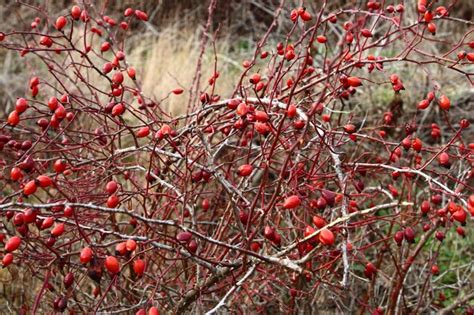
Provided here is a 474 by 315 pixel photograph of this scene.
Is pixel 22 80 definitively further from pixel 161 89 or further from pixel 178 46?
pixel 178 46

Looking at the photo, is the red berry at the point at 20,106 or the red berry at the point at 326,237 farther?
the red berry at the point at 20,106

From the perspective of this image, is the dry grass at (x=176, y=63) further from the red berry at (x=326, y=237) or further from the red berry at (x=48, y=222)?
the red berry at (x=326, y=237)

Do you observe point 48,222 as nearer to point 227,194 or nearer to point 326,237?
point 227,194

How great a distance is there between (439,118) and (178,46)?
3323 mm

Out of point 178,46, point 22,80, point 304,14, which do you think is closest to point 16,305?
point 304,14

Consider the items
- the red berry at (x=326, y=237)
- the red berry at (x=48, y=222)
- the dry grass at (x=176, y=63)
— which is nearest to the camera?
the red berry at (x=326, y=237)

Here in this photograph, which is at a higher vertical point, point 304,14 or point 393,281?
point 304,14

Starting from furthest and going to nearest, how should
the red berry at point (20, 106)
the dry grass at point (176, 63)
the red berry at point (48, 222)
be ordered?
1. the dry grass at point (176, 63)
2. the red berry at point (20, 106)
3. the red berry at point (48, 222)

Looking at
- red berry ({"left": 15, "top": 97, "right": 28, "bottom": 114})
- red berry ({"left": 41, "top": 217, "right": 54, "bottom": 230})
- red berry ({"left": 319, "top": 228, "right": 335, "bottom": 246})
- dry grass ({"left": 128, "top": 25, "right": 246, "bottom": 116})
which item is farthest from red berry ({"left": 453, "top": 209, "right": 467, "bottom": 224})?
dry grass ({"left": 128, "top": 25, "right": 246, "bottom": 116})

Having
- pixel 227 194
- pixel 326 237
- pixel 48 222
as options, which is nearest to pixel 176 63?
pixel 227 194

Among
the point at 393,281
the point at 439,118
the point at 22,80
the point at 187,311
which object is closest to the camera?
the point at 187,311

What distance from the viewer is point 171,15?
330 inches

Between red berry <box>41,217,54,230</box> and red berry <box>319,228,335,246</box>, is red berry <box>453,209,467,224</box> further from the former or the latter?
red berry <box>41,217,54,230</box>

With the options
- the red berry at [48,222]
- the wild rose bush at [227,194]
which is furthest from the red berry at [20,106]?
the red berry at [48,222]
